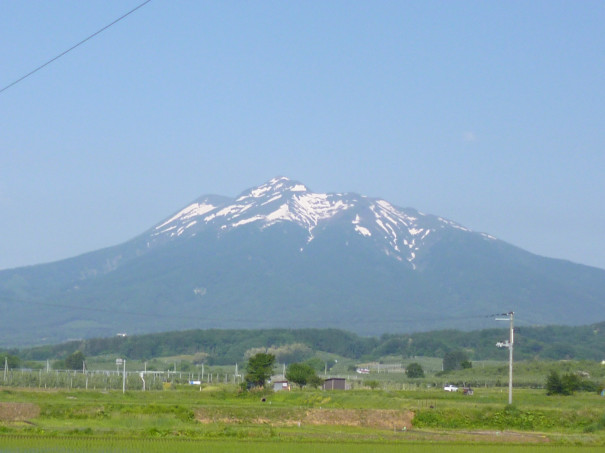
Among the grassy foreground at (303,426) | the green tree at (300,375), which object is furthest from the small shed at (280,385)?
the grassy foreground at (303,426)

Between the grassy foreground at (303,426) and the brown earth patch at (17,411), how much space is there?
0.04 metres

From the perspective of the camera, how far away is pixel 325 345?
135375 millimetres

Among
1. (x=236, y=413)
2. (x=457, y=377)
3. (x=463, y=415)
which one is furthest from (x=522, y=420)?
(x=457, y=377)

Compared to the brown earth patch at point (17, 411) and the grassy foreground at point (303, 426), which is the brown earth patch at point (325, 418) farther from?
the brown earth patch at point (17, 411)

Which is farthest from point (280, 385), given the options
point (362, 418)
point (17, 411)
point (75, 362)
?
point (75, 362)

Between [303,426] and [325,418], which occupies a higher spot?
[325,418]

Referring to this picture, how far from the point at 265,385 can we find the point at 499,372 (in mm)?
24336

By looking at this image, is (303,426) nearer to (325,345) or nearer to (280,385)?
(280,385)

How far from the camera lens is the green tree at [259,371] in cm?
5332

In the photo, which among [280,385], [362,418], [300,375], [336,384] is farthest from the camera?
[300,375]

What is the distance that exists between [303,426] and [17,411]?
32.3 ft

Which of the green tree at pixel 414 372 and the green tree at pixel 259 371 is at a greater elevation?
the green tree at pixel 259 371

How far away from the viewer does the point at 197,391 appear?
167 ft

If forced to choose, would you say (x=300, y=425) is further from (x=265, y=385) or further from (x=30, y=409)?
(x=265, y=385)
